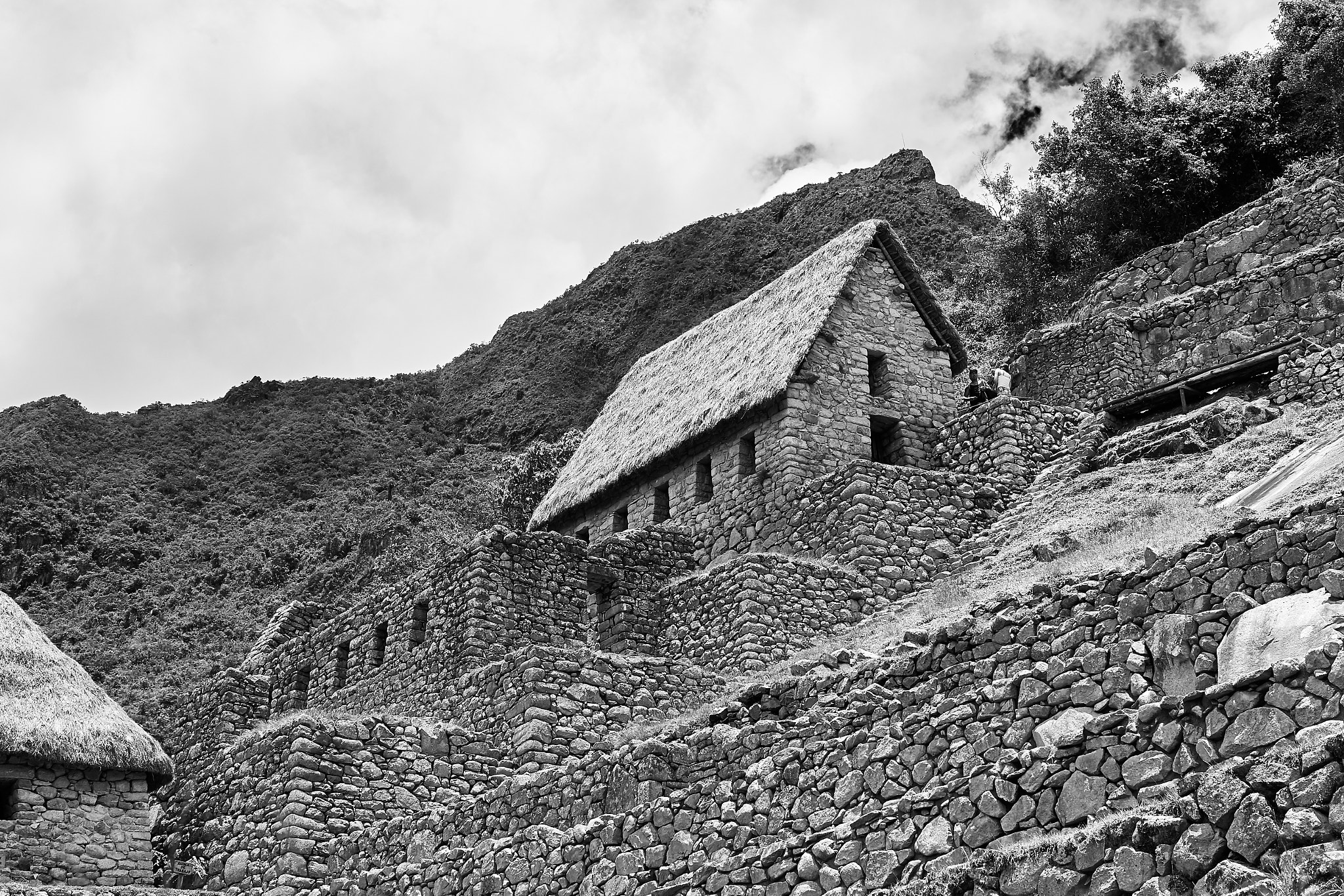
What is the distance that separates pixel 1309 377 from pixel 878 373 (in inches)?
257

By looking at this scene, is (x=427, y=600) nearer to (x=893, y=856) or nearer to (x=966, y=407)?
(x=966, y=407)

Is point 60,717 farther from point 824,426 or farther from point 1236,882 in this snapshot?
point 1236,882

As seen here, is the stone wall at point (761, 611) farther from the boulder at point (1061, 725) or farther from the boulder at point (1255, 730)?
the boulder at point (1255, 730)

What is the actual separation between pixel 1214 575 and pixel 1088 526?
7.61m

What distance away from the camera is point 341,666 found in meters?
23.7

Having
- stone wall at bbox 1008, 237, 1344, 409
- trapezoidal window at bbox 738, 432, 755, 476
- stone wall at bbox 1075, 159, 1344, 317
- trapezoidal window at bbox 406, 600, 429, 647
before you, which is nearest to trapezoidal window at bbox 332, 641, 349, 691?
trapezoidal window at bbox 406, 600, 429, 647

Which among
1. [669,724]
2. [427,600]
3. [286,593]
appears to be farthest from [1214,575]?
[286,593]

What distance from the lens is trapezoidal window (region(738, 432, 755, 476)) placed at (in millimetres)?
24062

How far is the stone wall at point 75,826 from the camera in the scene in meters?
17.8

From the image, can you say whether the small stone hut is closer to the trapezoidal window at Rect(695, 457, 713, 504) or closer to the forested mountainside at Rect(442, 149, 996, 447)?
the trapezoidal window at Rect(695, 457, 713, 504)

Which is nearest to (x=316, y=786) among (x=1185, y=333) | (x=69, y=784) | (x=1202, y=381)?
(x=69, y=784)

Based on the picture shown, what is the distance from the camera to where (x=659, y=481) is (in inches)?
1012

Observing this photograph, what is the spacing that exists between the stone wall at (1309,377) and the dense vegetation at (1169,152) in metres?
10.1

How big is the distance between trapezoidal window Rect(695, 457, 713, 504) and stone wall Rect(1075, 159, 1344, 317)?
8326 mm
